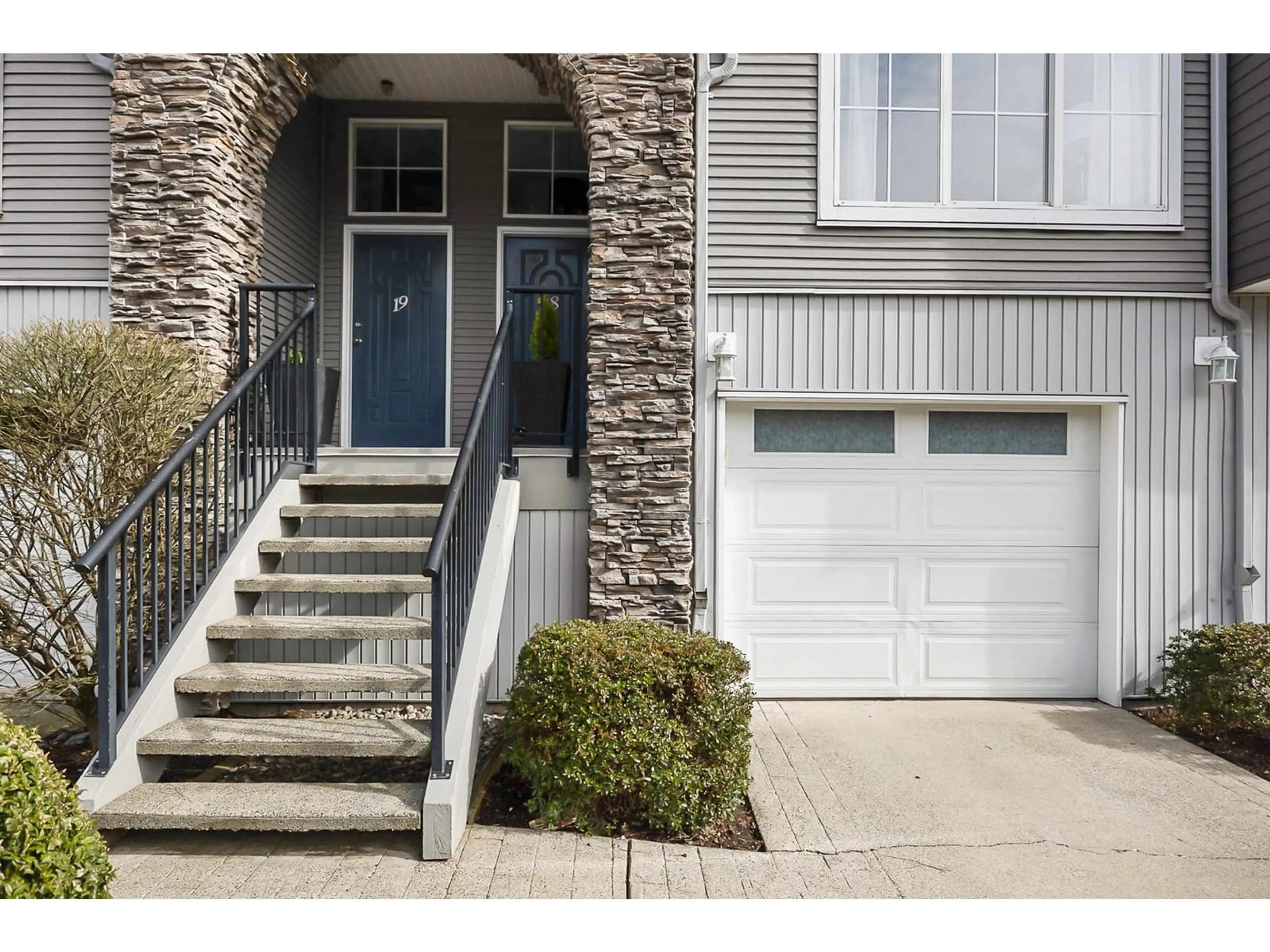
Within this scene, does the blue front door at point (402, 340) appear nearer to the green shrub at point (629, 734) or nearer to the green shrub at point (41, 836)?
the green shrub at point (629, 734)

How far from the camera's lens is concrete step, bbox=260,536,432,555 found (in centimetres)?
389

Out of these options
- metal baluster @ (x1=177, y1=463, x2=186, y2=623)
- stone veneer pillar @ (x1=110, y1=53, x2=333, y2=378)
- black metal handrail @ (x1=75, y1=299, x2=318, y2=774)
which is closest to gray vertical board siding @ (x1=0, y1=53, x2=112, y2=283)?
stone veneer pillar @ (x1=110, y1=53, x2=333, y2=378)

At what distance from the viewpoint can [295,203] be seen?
577 cm

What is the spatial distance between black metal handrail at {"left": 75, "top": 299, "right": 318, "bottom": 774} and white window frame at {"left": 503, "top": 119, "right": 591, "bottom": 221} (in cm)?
218

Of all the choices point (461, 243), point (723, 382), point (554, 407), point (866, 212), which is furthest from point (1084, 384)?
point (461, 243)

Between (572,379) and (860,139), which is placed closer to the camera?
(572,379)

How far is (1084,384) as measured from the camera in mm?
4855

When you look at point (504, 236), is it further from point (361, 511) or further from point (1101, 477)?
point (1101, 477)

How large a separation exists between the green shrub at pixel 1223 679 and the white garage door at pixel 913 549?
2.08ft

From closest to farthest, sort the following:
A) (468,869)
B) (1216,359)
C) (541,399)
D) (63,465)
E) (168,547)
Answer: (468,869) → (168,547) → (63,465) → (1216,359) → (541,399)

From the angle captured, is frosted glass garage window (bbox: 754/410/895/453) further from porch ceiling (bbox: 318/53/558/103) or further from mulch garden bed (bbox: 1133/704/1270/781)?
porch ceiling (bbox: 318/53/558/103)

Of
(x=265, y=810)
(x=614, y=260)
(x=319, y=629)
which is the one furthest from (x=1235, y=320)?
(x=265, y=810)

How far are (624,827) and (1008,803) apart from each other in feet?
5.74

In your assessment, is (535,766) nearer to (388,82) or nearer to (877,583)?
(877,583)
